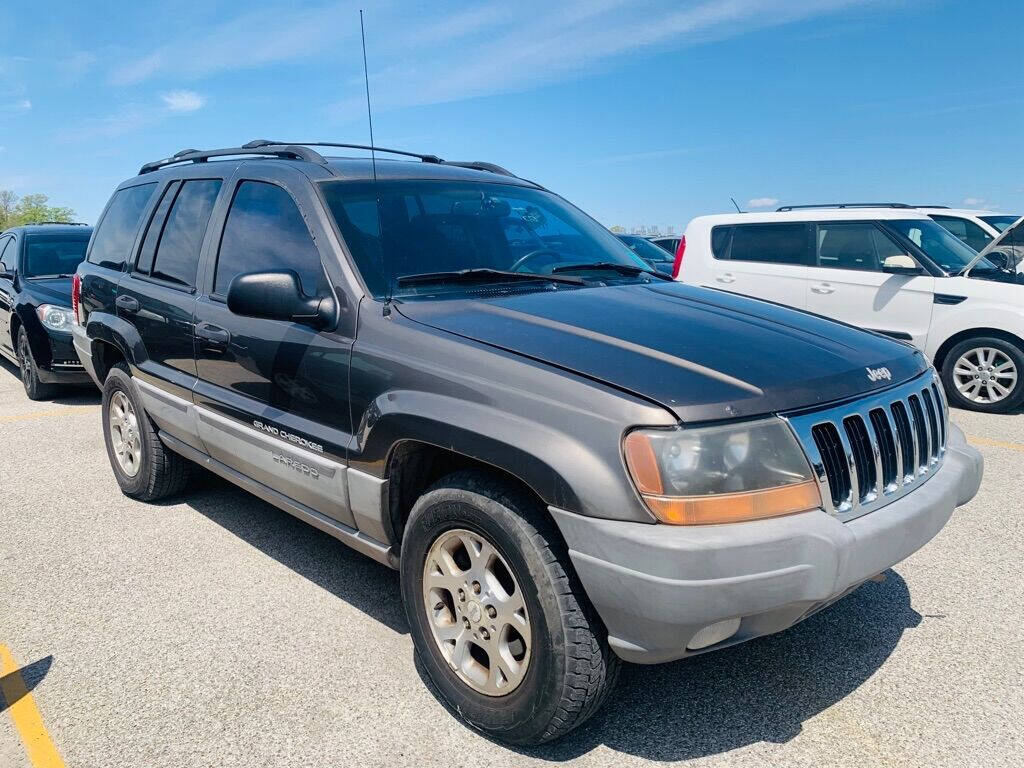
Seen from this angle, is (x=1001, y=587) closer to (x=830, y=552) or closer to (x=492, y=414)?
(x=830, y=552)

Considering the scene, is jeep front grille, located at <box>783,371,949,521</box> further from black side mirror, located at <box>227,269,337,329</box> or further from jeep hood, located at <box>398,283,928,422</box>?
black side mirror, located at <box>227,269,337,329</box>

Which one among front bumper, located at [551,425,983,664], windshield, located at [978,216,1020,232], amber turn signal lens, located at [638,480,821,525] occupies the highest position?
windshield, located at [978,216,1020,232]

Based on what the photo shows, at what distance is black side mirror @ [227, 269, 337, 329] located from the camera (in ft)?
8.91

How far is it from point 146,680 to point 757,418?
91.4 inches

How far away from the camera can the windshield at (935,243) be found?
23.9 ft

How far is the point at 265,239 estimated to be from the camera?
10.8 feet

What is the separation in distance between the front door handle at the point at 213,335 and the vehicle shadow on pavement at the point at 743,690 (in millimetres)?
2129

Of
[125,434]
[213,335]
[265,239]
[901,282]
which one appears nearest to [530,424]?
[265,239]

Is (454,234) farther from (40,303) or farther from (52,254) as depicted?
(52,254)

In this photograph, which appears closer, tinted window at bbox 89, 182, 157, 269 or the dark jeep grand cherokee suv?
the dark jeep grand cherokee suv

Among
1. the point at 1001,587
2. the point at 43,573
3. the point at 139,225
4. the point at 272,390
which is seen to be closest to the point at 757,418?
the point at 272,390

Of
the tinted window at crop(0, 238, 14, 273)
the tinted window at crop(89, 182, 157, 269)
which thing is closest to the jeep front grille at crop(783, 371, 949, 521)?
the tinted window at crop(89, 182, 157, 269)

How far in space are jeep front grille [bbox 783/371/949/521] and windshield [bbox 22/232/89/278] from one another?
8.24 m

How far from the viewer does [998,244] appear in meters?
6.85
